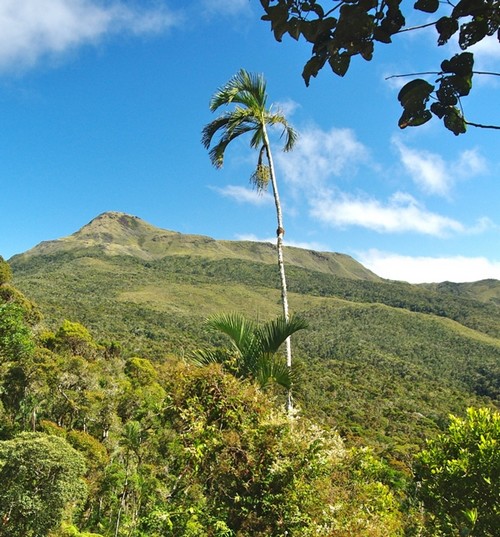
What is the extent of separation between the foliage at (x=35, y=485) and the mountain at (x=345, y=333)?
21.7 meters

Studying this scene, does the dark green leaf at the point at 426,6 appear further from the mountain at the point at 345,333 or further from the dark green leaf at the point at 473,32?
the mountain at the point at 345,333

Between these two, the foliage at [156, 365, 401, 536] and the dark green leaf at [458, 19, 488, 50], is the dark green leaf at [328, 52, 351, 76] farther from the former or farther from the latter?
the foliage at [156, 365, 401, 536]

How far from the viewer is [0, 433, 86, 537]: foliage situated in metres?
16.7

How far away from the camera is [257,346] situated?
206 inches

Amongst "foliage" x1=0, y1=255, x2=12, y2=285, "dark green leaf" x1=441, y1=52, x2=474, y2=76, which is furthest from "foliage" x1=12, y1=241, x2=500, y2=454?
"foliage" x1=0, y1=255, x2=12, y2=285

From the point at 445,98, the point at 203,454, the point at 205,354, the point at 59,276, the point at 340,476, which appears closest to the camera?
the point at 445,98

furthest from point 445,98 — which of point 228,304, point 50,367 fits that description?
point 228,304

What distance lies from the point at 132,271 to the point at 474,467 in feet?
600

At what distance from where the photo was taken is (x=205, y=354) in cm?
561

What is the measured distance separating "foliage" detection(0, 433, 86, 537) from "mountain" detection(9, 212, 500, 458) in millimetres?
21671

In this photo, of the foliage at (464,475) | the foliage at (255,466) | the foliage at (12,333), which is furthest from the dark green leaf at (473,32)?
the foliage at (12,333)

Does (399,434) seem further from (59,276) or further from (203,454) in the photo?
(59,276)

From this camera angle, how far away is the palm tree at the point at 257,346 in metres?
5.03

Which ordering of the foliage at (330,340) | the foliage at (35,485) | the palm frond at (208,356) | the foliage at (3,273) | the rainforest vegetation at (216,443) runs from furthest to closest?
the foliage at (330,340)
the foliage at (3,273)
the foliage at (35,485)
the palm frond at (208,356)
the rainforest vegetation at (216,443)
